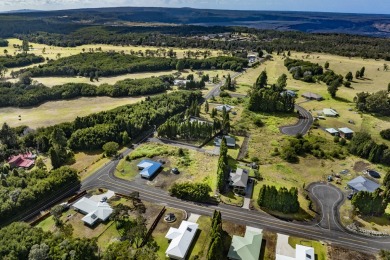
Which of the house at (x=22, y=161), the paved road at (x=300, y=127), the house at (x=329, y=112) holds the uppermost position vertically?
the house at (x=329, y=112)

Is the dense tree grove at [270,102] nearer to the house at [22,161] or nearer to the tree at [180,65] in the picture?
the tree at [180,65]

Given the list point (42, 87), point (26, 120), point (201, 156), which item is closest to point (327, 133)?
point (201, 156)

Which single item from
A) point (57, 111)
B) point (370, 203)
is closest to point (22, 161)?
point (57, 111)

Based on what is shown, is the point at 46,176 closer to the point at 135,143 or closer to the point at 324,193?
the point at 135,143

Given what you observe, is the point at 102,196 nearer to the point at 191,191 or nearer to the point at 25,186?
the point at 25,186

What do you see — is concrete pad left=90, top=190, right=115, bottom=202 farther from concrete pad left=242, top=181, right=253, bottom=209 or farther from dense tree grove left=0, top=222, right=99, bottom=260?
concrete pad left=242, top=181, right=253, bottom=209

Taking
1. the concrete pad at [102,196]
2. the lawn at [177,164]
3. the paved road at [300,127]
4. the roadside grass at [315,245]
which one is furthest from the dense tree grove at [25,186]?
the paved road at [300,127]

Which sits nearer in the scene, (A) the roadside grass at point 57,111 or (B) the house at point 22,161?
(B) the house at point 22,161
